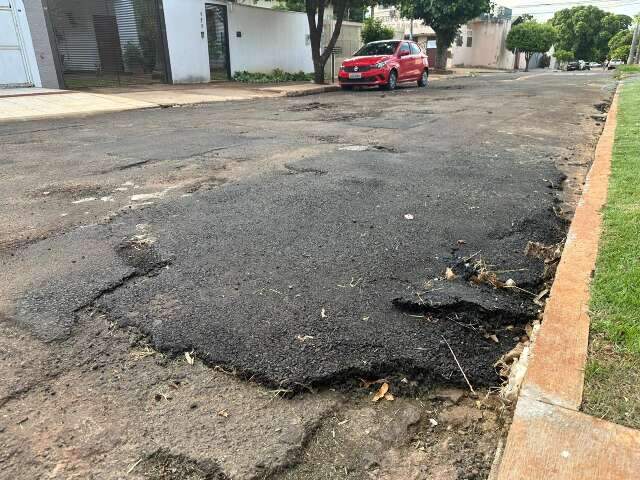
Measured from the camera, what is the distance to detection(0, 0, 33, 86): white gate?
14.3m

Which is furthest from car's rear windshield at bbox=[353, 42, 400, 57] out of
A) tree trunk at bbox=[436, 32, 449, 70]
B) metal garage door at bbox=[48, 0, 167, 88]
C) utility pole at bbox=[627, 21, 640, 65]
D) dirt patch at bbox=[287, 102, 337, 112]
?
utility pole at bbox=[627, 21, 640, 65]

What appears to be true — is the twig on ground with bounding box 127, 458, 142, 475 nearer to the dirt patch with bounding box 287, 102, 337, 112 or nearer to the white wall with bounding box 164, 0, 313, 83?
the dirt patch with bounding box 287, 102, 337, 112

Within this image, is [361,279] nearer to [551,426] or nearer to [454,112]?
[551,426]

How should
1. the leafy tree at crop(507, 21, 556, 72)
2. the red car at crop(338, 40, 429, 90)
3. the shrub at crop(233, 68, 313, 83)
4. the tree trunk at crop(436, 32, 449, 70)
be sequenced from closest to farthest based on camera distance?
1. the red car at crop(338, 40, 429, 90)
2. the shrub at crop(233, 68, 313, 83)
3. the tree trunk at crop(436, 32, 449, 70)
4. the leafy tree at crop(507, 21, 556, 72)

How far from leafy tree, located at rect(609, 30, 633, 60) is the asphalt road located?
54.4 m

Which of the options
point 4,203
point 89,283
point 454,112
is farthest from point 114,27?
point 89,283

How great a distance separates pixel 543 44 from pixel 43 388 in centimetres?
5667

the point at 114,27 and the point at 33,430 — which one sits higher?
the point at 114,27

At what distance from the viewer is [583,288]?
2715 mm

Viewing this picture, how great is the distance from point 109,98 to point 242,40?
956cm

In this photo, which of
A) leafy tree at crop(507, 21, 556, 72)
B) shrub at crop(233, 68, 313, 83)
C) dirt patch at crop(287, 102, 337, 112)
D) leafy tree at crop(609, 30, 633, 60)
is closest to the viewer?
dirt patch at crop(287, 102, 337, 112)

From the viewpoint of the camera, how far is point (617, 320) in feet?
7.79

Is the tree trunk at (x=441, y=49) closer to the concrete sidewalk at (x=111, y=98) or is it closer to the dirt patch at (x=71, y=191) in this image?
the concrete sidewalk at (x=111, y=98)

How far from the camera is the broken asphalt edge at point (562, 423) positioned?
1.66 metres
